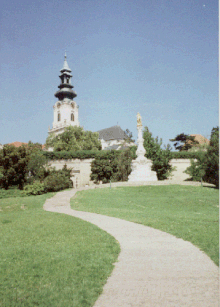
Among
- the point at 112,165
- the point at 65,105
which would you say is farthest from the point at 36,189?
the point at 65,105

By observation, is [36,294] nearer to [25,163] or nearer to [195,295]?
[195,295]

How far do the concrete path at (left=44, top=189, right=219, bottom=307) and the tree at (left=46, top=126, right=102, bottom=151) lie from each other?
42.7 metres

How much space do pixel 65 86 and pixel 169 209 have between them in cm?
6917

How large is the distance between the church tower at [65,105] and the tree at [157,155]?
148 feet

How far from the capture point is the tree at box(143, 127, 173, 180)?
107 feet

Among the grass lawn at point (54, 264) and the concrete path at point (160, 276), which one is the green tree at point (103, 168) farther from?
the concrete path at point (160, 276)

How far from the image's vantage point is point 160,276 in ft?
14.5

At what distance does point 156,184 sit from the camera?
80.7ft

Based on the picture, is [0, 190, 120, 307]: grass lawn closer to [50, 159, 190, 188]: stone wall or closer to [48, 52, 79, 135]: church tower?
[50, 159, 190, 188]: stone wall

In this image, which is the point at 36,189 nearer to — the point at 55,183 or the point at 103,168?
the point at 55,183

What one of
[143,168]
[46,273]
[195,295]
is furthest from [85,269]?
[143,168]

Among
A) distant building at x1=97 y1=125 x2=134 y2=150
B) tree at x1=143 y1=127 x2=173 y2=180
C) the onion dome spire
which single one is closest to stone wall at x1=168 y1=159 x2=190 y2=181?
tree at x1=143 y1=127 x2=173 y2=180

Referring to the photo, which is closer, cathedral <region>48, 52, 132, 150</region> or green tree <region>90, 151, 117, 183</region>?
green tree <region>90, 151, 117, 183</region>

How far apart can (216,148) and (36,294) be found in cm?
2261
